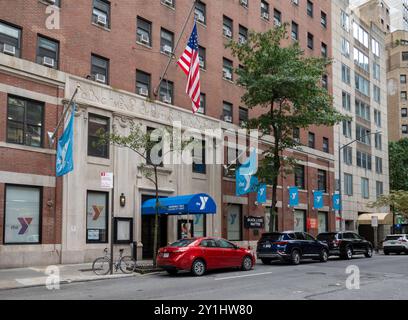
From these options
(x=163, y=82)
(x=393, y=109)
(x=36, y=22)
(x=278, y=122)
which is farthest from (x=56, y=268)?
(x=393, y=109)

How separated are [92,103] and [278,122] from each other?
11.0m

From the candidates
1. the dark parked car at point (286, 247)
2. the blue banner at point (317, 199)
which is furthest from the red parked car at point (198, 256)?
the blue banner at point (317, 199)

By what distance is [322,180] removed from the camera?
45438 mm

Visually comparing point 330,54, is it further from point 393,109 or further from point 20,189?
point 393,109

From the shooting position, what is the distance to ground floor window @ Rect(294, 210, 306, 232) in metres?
40.8

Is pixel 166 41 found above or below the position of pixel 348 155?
above

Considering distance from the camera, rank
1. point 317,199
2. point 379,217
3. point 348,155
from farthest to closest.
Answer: point 348,155
point 379,217
point 317,199

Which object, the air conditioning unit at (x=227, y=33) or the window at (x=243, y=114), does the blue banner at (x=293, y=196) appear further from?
the air conditioning unit at (x=227, y=33)

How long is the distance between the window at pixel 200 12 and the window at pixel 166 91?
532 cm

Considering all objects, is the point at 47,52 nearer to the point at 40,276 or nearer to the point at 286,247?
the point at 40,276

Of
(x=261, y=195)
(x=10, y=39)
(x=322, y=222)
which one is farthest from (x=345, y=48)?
(x=10, y=39)

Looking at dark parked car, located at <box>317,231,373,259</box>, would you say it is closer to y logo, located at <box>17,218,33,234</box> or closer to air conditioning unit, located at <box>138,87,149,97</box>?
air conditioning unit, located at <box>138,87,149,97</box>

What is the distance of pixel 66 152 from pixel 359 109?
128 ft

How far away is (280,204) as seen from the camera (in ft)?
126
